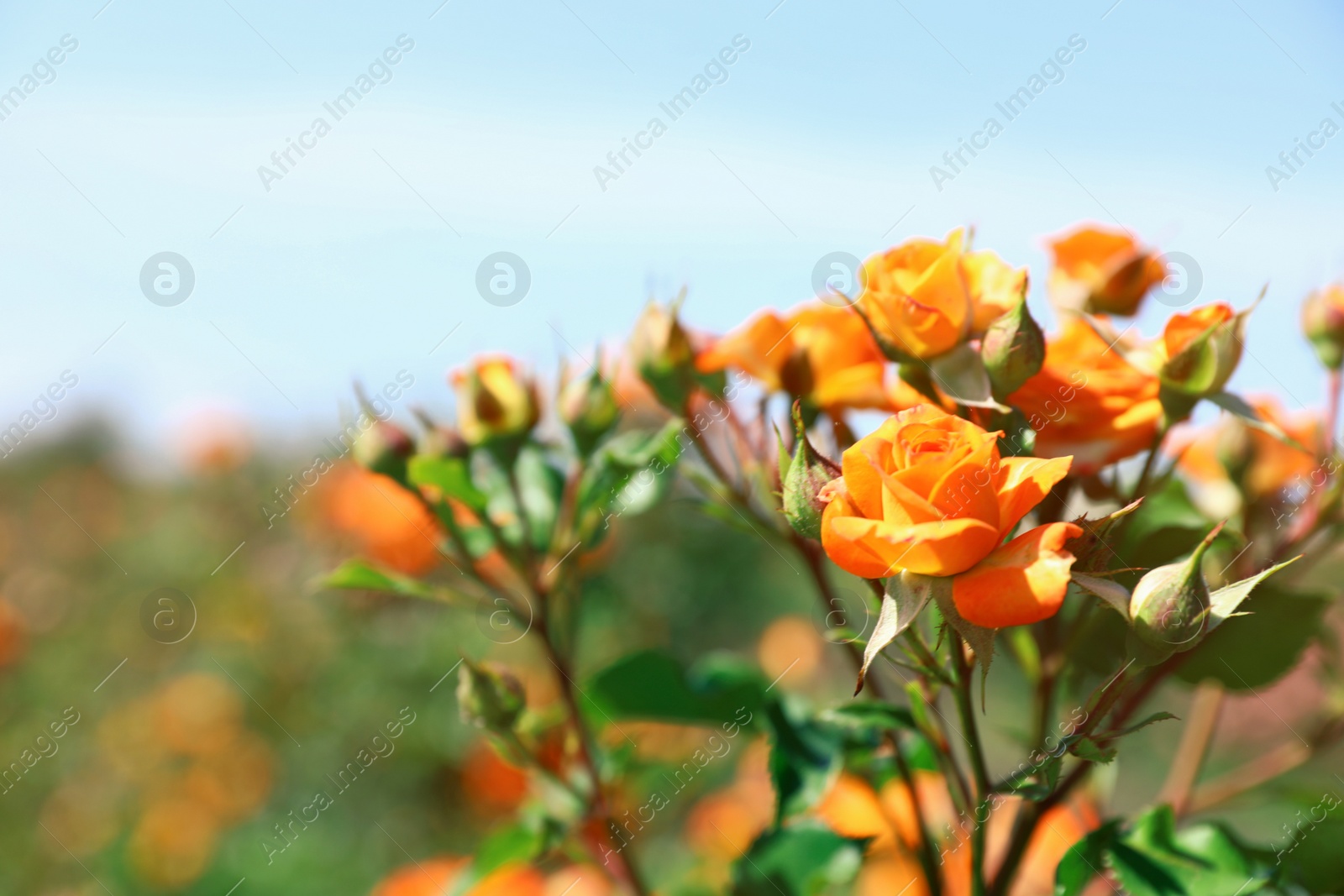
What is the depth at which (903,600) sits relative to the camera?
2.47 ft

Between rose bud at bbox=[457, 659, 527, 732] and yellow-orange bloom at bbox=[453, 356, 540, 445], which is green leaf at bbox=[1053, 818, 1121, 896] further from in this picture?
yellow-orange bloom at bbox=[453, 356, 540, 445]

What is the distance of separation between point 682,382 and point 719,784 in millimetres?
2052

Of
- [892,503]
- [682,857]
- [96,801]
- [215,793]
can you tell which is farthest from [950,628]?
[96,801]

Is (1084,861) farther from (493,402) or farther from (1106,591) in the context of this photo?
(493,402)

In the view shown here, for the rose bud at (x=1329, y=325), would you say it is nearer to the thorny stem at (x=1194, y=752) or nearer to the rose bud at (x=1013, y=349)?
the thorny stem at (x=1194, y=752)

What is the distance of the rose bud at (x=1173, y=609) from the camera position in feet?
2.38

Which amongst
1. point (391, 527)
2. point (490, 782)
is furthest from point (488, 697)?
point (490, 782)

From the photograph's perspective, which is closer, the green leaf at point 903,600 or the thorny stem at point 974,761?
the green leaf at point 903,600

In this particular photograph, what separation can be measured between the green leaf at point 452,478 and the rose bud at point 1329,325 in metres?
1.12

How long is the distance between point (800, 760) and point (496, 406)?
→ 0.58 m

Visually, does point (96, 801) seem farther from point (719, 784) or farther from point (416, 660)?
point (719, 784)

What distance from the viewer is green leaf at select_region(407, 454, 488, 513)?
1229mm

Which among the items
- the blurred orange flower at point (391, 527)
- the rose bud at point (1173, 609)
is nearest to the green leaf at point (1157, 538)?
the rose bud at point (1173, 609)

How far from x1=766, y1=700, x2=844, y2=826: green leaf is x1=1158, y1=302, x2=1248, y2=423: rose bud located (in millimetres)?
507
